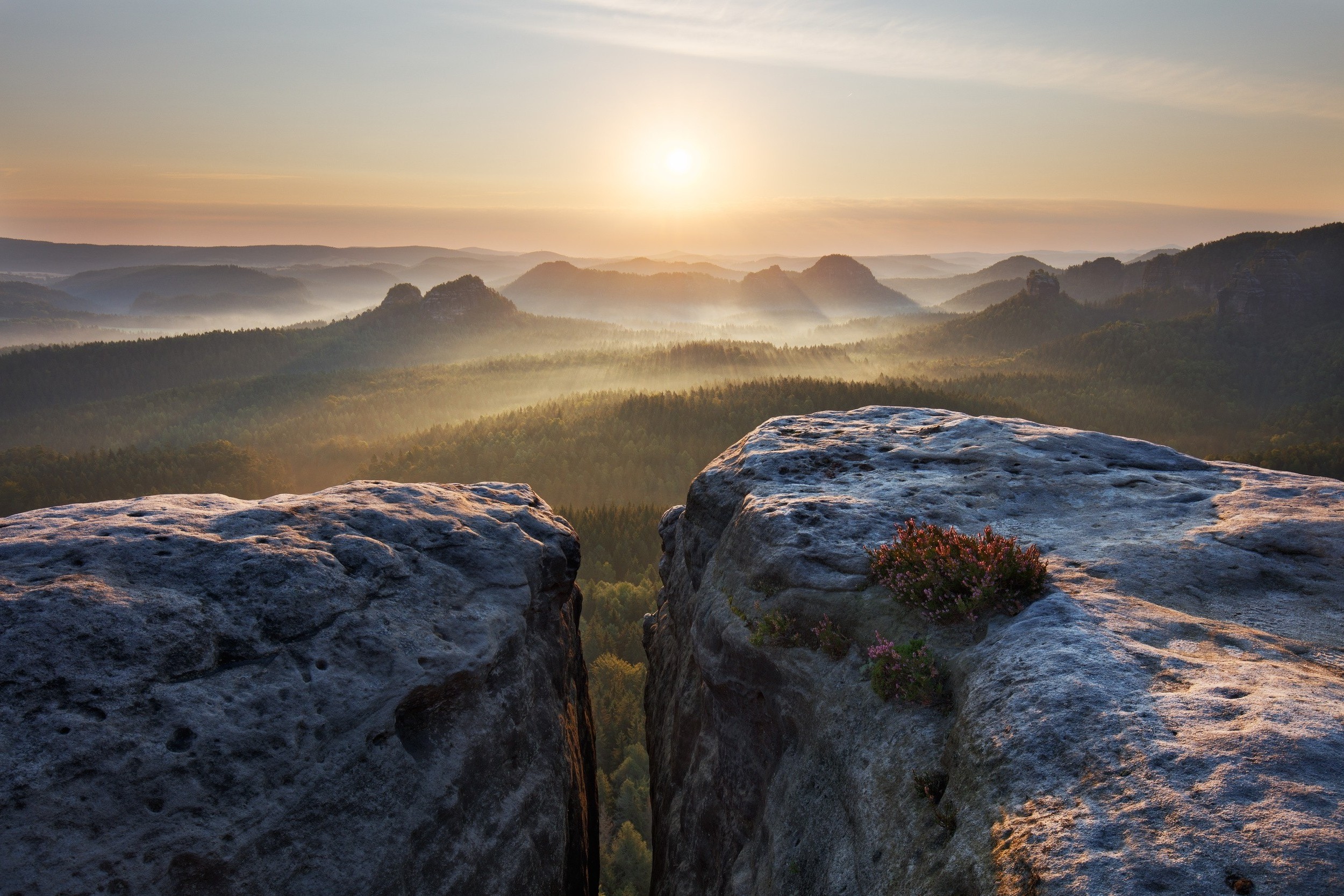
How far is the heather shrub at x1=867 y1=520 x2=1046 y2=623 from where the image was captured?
8.09 m

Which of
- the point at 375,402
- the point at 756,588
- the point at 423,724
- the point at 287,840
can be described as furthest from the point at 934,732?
the point at 375,402

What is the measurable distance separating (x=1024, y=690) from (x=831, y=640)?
2.89 m

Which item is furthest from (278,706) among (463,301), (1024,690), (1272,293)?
(463,301)

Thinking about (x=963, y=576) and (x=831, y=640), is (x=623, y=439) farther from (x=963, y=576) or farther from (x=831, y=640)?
(x=963, y=576)

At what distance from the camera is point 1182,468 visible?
530 inches

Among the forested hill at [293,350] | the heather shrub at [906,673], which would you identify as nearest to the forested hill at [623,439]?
the heather shrub at [906,673]

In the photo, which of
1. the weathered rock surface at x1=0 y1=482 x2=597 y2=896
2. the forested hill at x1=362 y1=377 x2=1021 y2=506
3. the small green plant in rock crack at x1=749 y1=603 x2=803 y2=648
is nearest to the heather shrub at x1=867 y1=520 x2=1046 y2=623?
the small green plant in rock crack at x1=749 y1=603 x2=803 y2=648

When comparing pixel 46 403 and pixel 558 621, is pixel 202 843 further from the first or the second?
pixel 46 403

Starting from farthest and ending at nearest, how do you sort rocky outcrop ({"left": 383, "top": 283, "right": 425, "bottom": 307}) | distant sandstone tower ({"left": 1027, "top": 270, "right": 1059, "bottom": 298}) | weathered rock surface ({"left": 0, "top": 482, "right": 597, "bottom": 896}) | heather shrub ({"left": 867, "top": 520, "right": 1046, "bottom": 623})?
rocky outcrop ({"left": 383, "top": 283, "right": 425, "bottom": 307})
distant sandstone tower ({"left": 1027, "top": 270, "right": 1059, "bottom": 298})
heather shrub ({"left": 867, "top": 520, "right": 1046, "bottom": 623})
weathered rock surface ({"left": 0, "top": 482, "right": 597, "bottom": 896})

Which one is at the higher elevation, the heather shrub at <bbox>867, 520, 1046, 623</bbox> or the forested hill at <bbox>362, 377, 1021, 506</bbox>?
the heather shrub at <bbox>867, 520, 1046, 623</bbox>

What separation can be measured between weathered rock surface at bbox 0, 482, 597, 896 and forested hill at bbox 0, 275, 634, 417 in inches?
5734

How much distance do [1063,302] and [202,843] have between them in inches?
6853

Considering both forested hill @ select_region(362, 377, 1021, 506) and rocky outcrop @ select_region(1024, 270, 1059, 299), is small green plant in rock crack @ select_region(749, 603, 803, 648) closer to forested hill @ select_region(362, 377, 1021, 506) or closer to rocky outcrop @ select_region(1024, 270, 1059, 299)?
forested hill @ select_region(362, 377, 1021, 506)

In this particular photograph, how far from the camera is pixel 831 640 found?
8.95 metres
